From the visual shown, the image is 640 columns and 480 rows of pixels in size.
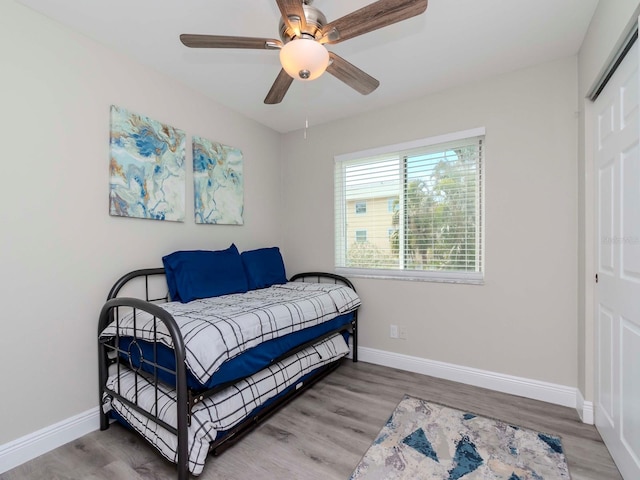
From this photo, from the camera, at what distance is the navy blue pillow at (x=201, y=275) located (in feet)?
7.36

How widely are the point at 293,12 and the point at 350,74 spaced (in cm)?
49

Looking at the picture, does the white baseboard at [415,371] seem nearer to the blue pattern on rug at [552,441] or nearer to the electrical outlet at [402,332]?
the electrical outlet at [402,332]

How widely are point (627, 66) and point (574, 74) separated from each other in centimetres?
81

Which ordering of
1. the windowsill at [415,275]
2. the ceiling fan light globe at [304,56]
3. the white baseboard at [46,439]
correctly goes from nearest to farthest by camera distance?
1. the ceiling fan light globe at [304,56]
2. the white baseboard at [46,439]
3. the windowsill at [415,275]

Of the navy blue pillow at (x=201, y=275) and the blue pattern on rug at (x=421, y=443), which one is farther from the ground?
the navy blue pillow at (x=201, y=275)

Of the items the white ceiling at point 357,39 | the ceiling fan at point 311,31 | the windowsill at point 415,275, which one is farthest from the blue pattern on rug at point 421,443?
the white ceiling at point 357,39

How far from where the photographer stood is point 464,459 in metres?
1.62

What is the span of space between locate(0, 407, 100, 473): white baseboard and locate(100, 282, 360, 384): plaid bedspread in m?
0.50

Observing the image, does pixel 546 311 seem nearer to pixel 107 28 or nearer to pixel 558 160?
pixel 558 160

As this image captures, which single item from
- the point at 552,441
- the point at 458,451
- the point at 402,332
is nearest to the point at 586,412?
the point at 552,441

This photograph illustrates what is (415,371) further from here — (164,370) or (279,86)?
(279,86)

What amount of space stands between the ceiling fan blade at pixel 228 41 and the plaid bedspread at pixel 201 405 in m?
1.73

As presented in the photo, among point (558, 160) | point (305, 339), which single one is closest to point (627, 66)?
point (558, 160)

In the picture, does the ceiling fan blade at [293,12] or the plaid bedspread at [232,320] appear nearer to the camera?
the ceiling fan blade at [293,12]
